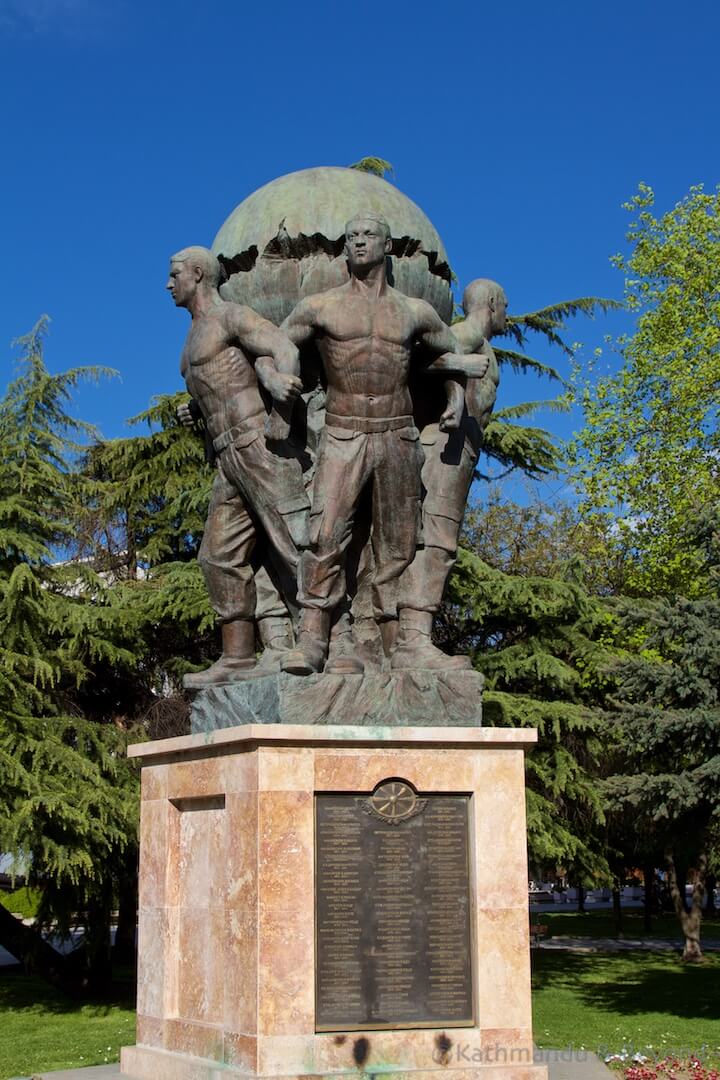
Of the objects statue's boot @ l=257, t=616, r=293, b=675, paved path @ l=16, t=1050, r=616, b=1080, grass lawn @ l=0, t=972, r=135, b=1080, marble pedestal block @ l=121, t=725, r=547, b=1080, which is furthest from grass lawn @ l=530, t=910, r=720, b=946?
marble pedestal block @ l=121, t=725, r=547, b=1080

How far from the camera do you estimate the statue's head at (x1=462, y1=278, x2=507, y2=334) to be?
776 centimetres

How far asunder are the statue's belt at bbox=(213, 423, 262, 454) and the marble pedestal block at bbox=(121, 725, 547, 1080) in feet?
5.65

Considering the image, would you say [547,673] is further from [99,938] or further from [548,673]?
[99,938]

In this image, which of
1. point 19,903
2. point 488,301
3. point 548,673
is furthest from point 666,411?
point 19,903

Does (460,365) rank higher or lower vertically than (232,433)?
higher

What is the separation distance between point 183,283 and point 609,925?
110ft

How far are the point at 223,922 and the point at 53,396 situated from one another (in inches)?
522

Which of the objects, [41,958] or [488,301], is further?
[41,958]

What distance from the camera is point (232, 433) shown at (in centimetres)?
723

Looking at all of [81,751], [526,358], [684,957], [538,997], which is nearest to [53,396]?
[81,751]

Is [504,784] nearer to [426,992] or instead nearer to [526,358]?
[426,992]

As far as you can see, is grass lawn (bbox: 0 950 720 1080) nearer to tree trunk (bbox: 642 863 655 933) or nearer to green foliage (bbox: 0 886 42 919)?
green foliage (bbox: 0 886 42 919)

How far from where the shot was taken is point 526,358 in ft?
64.8

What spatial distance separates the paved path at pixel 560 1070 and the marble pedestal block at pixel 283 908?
8.5 inches
